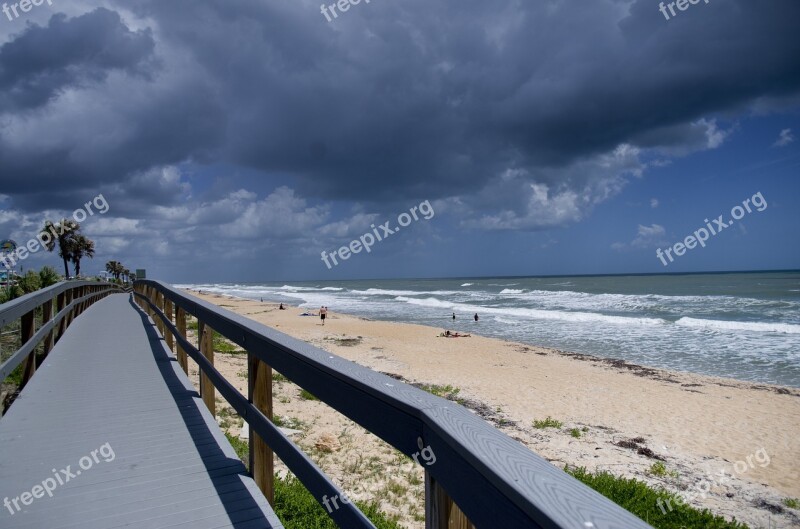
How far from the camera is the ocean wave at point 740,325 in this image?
2589cm

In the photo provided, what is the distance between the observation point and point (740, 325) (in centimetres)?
2762

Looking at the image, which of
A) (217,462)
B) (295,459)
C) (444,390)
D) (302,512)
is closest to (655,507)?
(302,512)

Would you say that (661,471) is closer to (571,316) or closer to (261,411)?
(261,411)

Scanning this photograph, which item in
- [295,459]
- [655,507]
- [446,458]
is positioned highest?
[446,458]

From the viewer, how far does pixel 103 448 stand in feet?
11.9

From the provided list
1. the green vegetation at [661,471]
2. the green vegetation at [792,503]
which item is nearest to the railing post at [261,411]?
the green vegetation at [661,471]

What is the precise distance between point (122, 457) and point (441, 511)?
305cm

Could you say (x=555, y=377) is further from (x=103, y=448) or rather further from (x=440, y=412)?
(x=440, y=412)

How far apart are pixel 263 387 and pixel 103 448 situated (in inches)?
67.2

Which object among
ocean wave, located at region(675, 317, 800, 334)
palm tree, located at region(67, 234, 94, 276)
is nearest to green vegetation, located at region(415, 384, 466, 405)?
ocean wave, located at region(675, 317, 800, 334)

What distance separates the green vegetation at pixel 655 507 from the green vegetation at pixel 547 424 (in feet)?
11.6

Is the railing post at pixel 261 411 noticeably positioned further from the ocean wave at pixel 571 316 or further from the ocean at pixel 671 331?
the ocean wave at pixel 571 316

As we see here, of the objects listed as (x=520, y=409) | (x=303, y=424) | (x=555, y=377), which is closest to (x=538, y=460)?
(x=303, y=424)

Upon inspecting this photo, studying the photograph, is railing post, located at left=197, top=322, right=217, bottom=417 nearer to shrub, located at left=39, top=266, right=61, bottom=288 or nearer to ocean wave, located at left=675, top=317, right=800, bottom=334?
shrub, located at left=39, top=266, right=61, bottom=288
